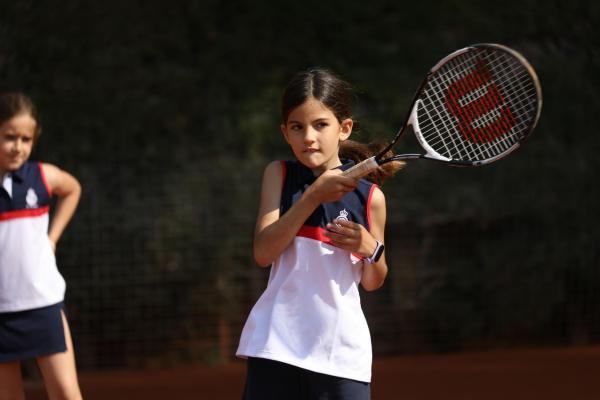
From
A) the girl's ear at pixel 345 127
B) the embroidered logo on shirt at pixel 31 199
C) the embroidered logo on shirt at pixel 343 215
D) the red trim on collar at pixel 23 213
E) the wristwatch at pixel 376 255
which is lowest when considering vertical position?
the wristwatch at pixel 376 255

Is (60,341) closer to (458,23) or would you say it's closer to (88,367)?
(88,367)

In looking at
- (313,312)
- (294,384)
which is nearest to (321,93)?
(313,312)

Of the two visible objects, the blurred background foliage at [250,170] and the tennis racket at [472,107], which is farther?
the blurred background foliage at [250,170]

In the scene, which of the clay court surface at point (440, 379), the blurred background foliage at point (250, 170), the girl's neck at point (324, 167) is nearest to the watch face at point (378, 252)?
the girl's neck at point (324, 167)

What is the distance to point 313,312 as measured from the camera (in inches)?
94.0

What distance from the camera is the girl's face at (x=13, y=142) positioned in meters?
3.25

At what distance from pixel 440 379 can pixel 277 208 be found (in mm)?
A: 3404

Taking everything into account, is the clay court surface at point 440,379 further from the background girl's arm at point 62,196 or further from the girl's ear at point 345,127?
the girl's ear at point 345,127

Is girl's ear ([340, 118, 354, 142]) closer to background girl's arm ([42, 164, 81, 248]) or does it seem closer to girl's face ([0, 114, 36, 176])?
girl's face ([0, 114, 36, 176])

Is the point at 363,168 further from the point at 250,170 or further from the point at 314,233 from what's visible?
the point at 250,170

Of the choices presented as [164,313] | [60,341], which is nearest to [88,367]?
[164,313]

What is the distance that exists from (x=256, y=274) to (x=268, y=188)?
3753mm

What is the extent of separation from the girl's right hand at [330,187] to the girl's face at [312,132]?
0.12 meters

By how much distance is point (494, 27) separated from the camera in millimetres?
6258
